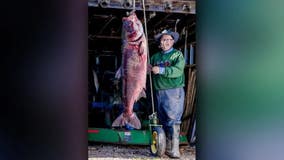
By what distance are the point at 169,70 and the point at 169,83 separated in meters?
0.08

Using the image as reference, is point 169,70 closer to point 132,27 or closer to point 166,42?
point 166,42

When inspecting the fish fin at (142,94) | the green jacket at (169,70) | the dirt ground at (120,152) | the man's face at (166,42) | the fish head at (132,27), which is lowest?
the dirt ground at (120,152)

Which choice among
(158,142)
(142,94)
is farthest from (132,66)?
(158,142)

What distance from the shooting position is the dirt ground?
2.22m

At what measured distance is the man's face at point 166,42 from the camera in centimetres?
228

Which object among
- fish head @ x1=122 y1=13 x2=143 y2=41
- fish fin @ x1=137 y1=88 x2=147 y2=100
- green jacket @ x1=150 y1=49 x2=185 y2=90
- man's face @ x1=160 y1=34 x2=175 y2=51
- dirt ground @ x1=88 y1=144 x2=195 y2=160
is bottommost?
dirt ground @ x1=88 y1=144 x2=195 y2=160

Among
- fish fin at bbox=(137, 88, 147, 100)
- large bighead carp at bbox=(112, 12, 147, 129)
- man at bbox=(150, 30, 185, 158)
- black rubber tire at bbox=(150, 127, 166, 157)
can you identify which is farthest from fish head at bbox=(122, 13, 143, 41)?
black rubber tire at bbox=(150, 127, 166, 157)

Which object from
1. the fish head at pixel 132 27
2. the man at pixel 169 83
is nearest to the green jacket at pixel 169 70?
the man at pixel 169 83

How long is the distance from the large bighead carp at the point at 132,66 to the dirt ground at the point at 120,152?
129 millimetres

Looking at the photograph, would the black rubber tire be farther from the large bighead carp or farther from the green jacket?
the green jacket

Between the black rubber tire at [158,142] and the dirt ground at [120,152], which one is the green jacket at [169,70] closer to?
the black rubber tire at [158,142]
